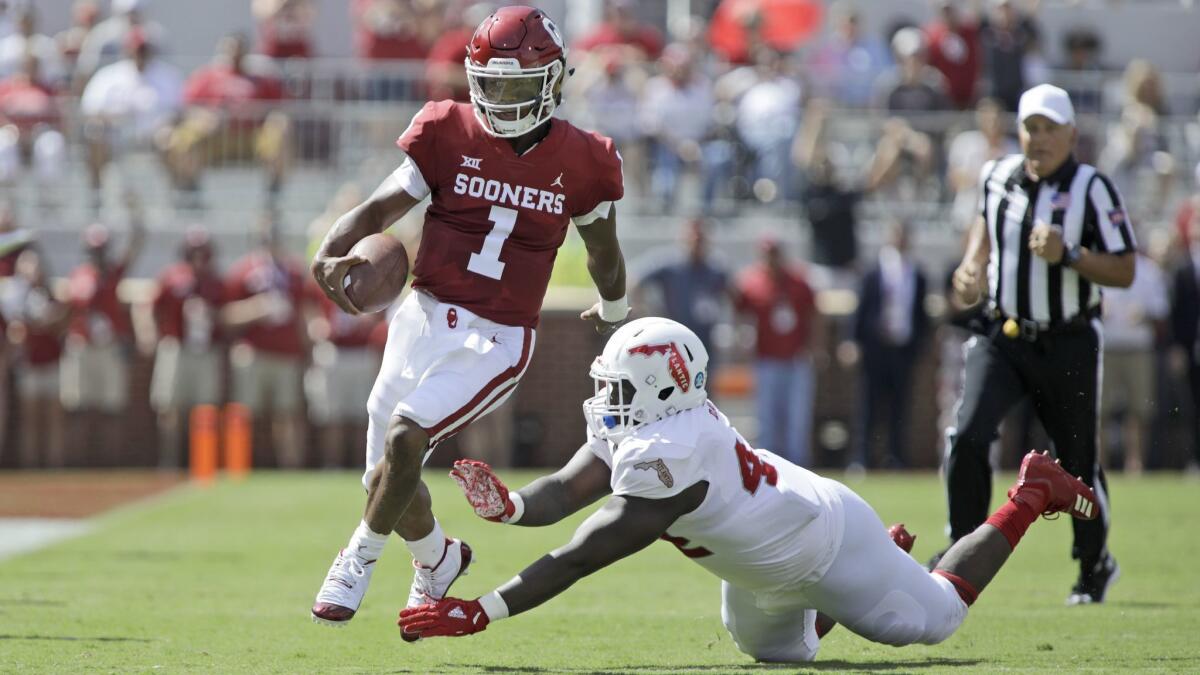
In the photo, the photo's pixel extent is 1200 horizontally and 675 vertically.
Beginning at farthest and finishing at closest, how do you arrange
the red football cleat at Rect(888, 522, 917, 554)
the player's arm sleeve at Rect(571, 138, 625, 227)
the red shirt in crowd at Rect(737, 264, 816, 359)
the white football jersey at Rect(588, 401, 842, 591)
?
1. the red shirt in crowd at Rect(737, 264, 816, 359)
2. the player's arm sleeve at Rect(571, 138, 625, 227)
3. the red football cleat at Rect(888, 522, 917, 554)
4. the white football jersey at Rect(588, 401, 842, 591)

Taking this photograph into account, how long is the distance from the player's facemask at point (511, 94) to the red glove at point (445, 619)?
72.0 inches

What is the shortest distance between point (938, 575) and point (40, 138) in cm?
1236

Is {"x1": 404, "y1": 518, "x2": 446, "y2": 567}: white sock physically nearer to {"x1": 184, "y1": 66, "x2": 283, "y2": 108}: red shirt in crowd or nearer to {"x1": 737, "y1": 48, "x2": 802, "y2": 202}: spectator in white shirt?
{"x1": 737, "y1": 48, "x2": 802, "y2": 202}: spectator in white shirt

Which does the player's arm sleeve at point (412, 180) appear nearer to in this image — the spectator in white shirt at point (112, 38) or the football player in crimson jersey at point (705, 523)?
the football player in crimson jersey at point (705, 523)

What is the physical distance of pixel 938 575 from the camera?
5.96 metres

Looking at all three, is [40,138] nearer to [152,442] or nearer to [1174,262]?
[152,442]

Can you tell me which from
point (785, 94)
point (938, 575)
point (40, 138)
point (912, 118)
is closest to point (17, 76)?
point (40, 138)

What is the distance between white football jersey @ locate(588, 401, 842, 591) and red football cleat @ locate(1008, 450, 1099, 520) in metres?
0.82

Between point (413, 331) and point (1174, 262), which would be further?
point (1174, 262)

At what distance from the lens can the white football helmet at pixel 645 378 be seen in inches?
215

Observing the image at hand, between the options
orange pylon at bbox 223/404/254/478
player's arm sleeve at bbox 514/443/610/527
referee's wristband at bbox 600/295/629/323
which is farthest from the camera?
orange pylon at bbox 223/404/254/478

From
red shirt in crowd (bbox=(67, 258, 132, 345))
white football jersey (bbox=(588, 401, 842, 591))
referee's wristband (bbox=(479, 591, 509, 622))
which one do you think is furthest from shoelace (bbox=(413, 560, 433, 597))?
red shirt in crowd (bbox=(67, 258, 132, 345))

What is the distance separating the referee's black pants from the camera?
7.39 metres

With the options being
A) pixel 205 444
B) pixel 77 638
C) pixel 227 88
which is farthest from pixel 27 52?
pixel 77 638
